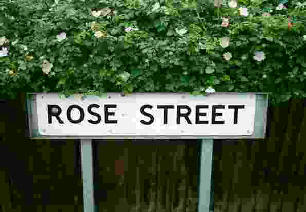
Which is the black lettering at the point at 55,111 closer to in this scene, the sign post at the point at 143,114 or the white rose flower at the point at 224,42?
the sign post at the point at 143,114

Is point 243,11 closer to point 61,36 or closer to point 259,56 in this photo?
point 259,56

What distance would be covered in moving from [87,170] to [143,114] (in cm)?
58

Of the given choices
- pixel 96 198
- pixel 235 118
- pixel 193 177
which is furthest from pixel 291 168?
pixel 96 198

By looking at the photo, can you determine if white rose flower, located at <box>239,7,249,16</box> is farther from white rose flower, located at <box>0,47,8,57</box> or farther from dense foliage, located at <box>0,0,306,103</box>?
white rose flower, located at <box>0,47,8,57</box>

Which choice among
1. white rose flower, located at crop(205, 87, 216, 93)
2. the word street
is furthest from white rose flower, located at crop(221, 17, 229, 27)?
the word street

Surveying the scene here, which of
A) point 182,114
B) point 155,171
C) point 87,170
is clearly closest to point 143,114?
point 182,114

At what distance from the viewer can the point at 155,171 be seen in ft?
10.2

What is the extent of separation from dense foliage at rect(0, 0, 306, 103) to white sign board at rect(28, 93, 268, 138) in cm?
9

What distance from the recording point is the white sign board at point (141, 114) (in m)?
2.30

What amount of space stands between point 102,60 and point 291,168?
1951 millimetres

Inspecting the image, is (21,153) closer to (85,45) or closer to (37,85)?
(37,85)

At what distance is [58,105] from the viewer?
7.61ft

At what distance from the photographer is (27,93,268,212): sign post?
230 centimetres

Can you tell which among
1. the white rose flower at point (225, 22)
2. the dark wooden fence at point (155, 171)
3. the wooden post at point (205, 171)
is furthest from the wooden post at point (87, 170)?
the white rose flower at point (225, 22)
